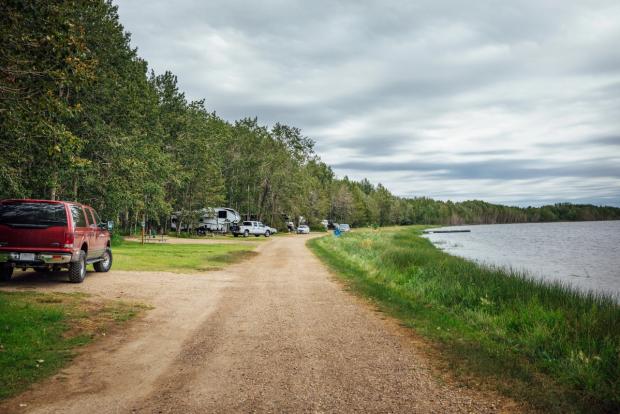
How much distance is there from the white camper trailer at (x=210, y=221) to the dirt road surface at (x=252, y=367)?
41.9 metres

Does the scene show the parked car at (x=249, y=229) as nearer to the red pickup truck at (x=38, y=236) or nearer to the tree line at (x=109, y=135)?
the tree line at (x=109, y=135)

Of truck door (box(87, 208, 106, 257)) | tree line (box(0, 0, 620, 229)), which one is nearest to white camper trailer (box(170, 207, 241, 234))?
tree line (box(0, 0, 620, 229))

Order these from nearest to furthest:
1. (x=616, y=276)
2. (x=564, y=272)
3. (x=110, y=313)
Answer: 1. (x=110, y=313)
2. (x=616, y=276)
3. (x=564, y=272)

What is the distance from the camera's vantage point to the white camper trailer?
52.0m

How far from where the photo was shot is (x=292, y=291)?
12.9 metres

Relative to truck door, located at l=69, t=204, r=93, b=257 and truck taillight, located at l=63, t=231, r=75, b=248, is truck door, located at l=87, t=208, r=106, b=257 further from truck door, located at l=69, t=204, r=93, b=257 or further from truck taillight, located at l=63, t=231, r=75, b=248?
truck taillight, located at l=63, t=231, r=75, b=248

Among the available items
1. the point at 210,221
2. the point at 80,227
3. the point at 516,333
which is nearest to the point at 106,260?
the point at 80,227

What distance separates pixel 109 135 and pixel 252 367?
85.1 feet

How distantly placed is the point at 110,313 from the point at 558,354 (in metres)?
8.47

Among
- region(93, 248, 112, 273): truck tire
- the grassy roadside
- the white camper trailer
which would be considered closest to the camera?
the grassy roadside

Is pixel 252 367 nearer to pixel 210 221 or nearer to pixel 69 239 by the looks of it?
pixel 69 239

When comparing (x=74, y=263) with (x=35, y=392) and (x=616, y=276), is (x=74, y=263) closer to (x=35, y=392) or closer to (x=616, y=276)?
(x=35, y=392)

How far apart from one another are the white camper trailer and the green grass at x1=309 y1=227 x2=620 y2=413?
1526 inches

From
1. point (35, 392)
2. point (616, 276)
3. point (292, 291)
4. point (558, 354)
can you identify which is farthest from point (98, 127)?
point (616, 276)
